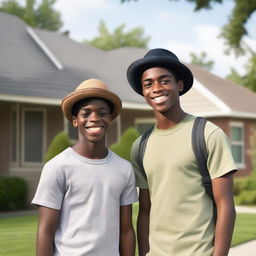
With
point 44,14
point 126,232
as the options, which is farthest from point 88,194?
point 44,14

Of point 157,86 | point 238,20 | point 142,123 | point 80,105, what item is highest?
point 238,20

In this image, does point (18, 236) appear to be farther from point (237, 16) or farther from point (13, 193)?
point (237, 16)

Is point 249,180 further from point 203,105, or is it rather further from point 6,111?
point 6,111

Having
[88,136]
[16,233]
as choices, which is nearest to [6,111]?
[16,233]

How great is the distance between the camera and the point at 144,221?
3549mm

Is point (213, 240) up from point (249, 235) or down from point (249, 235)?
up

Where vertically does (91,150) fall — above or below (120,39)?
A: below

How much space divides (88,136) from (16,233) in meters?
8.60

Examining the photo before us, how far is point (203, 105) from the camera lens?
25.0 meters

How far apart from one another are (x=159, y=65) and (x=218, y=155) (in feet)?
2.02

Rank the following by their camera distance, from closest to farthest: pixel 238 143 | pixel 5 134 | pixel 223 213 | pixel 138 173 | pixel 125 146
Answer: pixel 223 213 < pixel 138 173 < pixel 125 146 < pixel 5 134 < pixel 238 143

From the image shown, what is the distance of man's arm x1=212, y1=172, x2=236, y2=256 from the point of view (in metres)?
3.19

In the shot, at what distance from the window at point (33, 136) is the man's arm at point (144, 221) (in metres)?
16.8

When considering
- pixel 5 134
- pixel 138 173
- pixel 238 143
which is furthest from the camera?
pixel 238 143
